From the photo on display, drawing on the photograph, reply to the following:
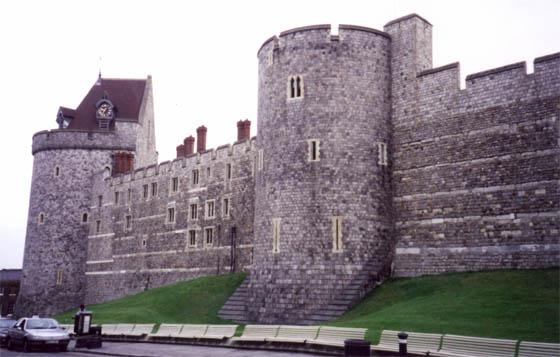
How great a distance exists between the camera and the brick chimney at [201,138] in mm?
45719

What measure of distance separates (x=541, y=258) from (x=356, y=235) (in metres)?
7.75

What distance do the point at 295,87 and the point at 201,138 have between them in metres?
18.2

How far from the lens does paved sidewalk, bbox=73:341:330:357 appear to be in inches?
744

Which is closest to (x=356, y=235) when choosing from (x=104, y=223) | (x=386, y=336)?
(x=386, y=336)

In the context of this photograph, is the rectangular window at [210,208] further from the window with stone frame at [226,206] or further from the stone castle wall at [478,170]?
the stone castle wall at [478,170]

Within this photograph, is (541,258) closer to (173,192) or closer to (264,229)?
(264,229)

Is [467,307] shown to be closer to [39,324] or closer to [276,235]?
[276,235]

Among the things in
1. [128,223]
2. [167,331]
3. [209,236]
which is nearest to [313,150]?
[167,331]

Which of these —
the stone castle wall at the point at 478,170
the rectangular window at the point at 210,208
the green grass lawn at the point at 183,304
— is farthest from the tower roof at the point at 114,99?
the stone castle wall at the point at 478,170

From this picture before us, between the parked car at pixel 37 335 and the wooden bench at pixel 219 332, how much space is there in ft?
16.8

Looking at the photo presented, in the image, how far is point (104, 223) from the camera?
5306cm

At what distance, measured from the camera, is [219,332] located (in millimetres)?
22766

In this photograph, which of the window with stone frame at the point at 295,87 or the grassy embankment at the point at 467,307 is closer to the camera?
the grassy embankment at the point at 467,307

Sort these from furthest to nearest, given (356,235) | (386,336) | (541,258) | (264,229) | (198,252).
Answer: (198,252)
(264,229)
(356,235)
(541,258)
(386,336)
